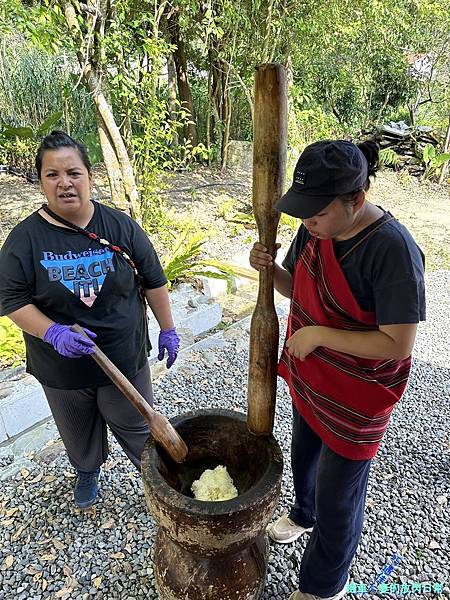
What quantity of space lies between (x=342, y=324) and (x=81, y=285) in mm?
1040

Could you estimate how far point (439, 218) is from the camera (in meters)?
7.51

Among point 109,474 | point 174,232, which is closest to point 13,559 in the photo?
point 109,474

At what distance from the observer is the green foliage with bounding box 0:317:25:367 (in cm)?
316

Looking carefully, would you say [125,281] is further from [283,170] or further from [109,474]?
[109,474]

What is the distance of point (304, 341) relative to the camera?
149cm

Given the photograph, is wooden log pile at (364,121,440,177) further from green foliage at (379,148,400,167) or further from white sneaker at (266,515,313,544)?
white sneaker at (266,515,313,544)

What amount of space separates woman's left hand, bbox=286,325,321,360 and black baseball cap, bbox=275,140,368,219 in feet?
1.26

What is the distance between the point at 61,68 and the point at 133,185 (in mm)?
5191

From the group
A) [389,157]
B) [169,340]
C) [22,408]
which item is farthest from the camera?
[389,157]

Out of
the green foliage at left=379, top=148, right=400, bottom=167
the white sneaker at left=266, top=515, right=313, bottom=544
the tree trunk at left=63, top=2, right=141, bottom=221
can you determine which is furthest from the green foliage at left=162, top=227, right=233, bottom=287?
the green foliage at left=379, top=148, right=400, bottom=167

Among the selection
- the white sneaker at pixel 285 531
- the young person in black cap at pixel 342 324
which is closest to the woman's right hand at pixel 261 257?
the young person in black cap at pixel 342 324

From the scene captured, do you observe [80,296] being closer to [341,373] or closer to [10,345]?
[341,373]

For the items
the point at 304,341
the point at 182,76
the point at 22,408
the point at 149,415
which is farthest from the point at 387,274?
the point at 182,76

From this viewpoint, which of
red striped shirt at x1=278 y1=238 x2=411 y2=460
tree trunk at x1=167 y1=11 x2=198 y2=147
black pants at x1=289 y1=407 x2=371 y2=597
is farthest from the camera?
tree trunk at x1=167 y1=11 x2=198 y2=147
